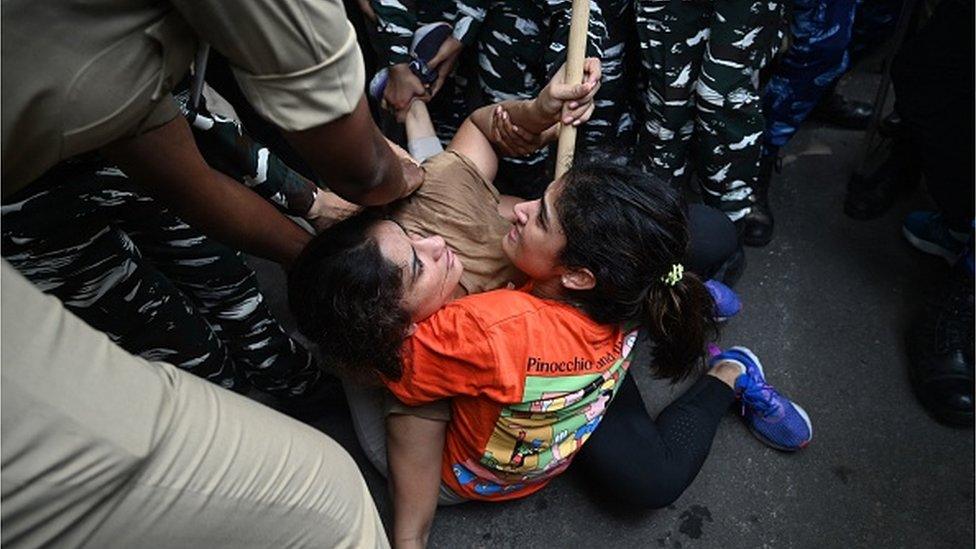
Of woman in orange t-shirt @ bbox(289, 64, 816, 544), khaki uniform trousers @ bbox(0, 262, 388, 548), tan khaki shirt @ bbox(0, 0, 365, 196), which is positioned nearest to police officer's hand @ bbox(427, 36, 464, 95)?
woman in orange t-shirt @ bbox(289, 64, 816, 544)

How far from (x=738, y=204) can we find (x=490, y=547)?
97cm

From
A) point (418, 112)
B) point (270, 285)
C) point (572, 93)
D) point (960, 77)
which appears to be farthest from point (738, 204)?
point (270, 285)

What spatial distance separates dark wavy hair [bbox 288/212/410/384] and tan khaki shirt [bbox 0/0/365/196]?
0.47 m

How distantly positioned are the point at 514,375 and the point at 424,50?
835 mm

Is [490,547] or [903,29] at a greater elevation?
[903,29]

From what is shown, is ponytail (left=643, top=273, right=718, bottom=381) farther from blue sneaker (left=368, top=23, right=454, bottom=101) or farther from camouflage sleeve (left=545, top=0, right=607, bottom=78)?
blue sneaker (left=368, top=23, right=454, bottom=101)

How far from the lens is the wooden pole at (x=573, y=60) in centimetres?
133

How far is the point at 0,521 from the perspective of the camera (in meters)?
0.65

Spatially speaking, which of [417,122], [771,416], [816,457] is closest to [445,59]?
[417,122]

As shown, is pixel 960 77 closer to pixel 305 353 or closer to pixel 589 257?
pixel 589 257

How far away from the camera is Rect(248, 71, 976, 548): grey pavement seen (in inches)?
63.9

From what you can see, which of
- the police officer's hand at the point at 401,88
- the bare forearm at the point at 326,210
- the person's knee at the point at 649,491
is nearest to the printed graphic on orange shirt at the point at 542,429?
the person's knee at the point at 649,491

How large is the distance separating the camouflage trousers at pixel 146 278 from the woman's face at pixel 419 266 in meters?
0.32

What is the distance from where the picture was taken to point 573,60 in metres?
1.39
